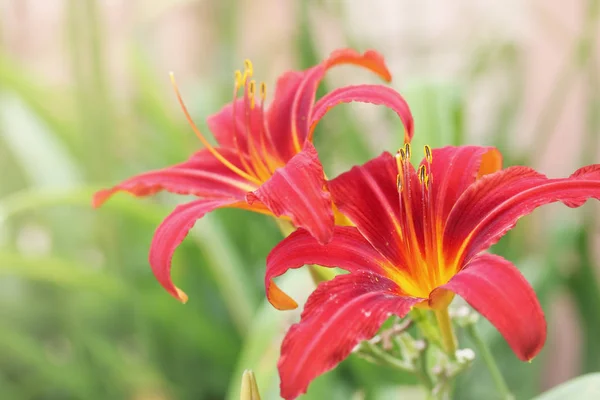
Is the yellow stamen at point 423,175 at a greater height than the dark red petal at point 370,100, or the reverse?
the dark red petal at point 370,100

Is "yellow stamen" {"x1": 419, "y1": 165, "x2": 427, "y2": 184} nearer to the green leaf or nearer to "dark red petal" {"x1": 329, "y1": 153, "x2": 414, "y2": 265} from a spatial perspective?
"dark red petal" {"x1": 329, "y1": 153, "x2": 414, "y2": 265}

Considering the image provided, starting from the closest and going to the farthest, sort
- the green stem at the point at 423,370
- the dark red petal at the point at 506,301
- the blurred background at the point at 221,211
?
1. the dark red petal at the point at 506,301
2. the green stem at the point at 423,370
3. the blurred background at the point at 221,211

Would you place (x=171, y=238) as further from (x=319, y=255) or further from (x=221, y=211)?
(x=221, y=211)

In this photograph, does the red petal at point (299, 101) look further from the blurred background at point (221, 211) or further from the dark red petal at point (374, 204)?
the blurred background at point (221, 211)

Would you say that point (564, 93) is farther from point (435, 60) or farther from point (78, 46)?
point (78, 46)

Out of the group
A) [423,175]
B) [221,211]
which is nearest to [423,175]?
[423,175]

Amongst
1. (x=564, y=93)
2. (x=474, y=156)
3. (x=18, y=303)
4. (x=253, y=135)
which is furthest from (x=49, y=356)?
(x=564, y=93)

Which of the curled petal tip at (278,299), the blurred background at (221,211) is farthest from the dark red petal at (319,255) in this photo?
the blurred background at (221,211)
